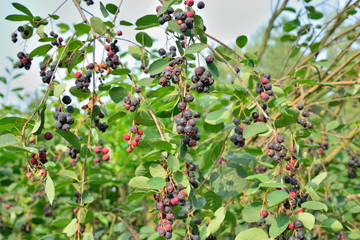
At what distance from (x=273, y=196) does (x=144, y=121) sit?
1.70 feet

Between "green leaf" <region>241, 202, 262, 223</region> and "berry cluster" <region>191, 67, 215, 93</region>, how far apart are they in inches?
17.4

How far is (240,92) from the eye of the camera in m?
1.41

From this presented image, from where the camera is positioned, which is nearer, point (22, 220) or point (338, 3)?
point (338, 3)

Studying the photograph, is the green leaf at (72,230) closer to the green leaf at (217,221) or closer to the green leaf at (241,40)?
the green leaf at (217,221)

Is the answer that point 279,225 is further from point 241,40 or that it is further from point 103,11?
point 103,11

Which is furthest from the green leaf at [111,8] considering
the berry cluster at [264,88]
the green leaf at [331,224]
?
the green leaf at [331,224]

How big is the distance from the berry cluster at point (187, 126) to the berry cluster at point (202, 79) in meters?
0.08

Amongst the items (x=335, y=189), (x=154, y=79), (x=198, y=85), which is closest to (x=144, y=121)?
(x=154, y=79)

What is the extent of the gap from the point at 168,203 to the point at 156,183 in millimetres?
71

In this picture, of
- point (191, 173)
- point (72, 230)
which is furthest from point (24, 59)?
point (191, 173)

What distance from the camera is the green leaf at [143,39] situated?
150 centimetres

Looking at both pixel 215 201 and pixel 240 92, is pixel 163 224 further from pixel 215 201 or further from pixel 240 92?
pixel 240 92

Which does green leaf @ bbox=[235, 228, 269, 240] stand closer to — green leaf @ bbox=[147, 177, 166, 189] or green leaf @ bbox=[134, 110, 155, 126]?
green leaf @ bbox=[147, 177, 166, 189]

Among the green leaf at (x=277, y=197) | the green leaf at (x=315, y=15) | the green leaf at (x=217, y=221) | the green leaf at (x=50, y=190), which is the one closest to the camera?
the green leaf at (x=277, y=197)
